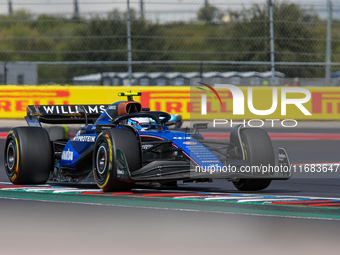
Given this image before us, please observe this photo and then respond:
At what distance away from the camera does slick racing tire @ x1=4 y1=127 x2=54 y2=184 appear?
10500 millimetres

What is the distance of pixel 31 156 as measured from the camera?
34.6 ft

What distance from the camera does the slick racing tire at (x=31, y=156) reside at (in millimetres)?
10500

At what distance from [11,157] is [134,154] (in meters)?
2.38

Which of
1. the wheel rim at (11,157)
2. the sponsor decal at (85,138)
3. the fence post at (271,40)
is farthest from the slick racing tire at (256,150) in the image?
the fence post at (271,40)

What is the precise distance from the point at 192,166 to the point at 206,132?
496 inches

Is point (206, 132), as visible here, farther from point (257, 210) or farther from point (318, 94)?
point (257, 210)

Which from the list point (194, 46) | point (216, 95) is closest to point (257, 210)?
point (216, 95)

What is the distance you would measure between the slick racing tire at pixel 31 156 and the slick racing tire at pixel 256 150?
8.75ft

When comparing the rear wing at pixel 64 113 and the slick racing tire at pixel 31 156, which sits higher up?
the rear wing at pixel 64 113

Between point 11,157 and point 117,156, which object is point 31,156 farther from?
point 117,156

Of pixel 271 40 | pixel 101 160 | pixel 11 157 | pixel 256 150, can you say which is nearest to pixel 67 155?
pixel 11 157

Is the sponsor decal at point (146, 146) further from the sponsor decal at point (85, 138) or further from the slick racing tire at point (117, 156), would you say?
the sponsor decal at point (85, 138)

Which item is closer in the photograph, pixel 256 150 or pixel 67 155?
pixel 256 150

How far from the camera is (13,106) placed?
2530 centimetres
